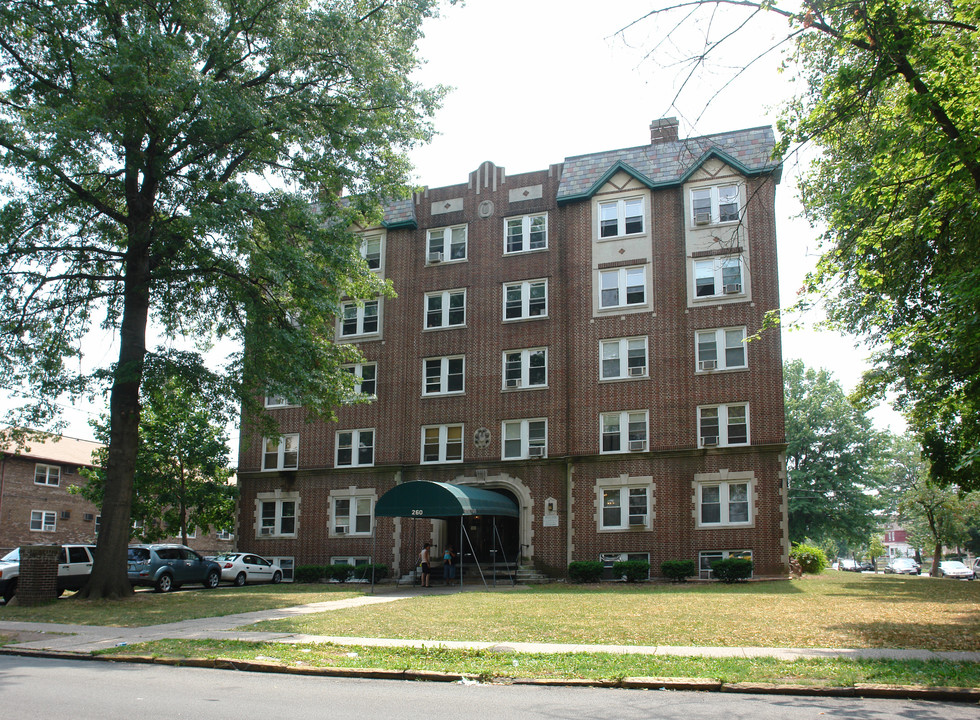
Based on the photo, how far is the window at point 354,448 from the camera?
3650cm

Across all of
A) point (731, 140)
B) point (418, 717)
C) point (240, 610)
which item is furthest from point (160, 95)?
point (731, 140)

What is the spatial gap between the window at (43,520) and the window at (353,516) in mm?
26996

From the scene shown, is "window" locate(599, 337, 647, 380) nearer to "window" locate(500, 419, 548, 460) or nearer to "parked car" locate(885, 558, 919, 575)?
"window" locate(500, 419, 548, 460)

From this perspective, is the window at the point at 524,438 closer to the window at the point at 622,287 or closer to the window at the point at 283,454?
the window at the point at 622,287

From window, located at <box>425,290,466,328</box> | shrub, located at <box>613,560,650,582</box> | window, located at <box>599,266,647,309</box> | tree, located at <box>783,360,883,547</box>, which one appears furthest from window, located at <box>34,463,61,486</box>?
tree, located at <box>783,360,883,547</box>

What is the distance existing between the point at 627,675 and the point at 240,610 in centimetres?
1243

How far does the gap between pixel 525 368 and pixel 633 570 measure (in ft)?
31.6

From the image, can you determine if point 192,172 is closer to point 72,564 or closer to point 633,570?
point 72,564

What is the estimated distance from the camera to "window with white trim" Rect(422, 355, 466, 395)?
35.6 m

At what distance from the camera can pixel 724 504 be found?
3030 centimetres

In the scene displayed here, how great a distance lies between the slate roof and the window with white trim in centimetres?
867

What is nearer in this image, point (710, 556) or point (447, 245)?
point (710, 556)

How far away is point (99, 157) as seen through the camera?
22328 millimetres

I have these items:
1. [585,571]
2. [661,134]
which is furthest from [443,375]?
[661,134]
